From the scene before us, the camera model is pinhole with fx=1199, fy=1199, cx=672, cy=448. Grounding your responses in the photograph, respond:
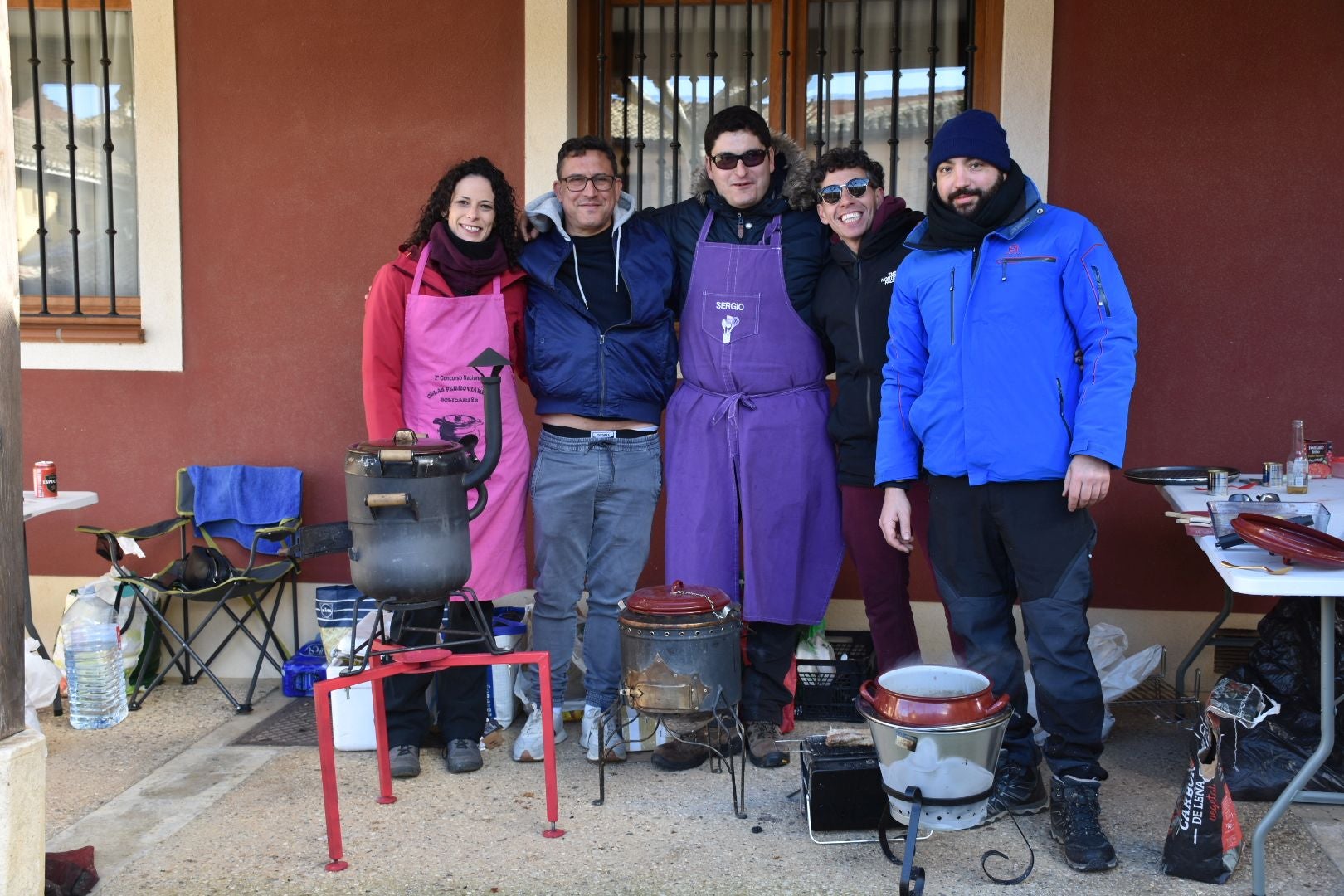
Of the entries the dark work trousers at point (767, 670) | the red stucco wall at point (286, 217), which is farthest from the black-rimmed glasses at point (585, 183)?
the dark work trousers at point (767, 670)

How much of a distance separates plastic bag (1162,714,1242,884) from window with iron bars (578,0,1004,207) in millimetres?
2797

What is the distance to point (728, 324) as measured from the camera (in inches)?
163

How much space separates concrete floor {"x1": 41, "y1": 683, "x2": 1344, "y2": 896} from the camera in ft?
10.8

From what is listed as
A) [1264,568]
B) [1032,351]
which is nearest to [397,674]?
[1032,351]

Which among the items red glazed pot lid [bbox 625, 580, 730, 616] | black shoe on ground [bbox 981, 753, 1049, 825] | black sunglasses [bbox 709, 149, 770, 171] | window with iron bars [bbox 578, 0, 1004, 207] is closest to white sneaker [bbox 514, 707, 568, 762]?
red glazed pot lid [bbox 625, 580, 730, 616]

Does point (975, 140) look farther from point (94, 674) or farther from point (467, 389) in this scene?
point (94, 674)

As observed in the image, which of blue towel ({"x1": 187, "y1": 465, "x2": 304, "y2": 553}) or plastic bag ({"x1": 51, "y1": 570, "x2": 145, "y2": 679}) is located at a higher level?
blue towel ({"x1": 187, "y1": 465, "x2": 304, "y2": 553})

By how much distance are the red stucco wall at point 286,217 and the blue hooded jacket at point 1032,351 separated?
7.72 feet

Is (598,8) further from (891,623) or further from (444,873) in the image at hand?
(444,873)

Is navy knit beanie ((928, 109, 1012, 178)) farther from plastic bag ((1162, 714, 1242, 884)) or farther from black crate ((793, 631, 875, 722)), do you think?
black crate ((793, 631, 875, 722))

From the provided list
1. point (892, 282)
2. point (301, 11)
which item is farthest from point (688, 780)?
point (301, 11)

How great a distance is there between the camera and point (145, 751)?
174 inches

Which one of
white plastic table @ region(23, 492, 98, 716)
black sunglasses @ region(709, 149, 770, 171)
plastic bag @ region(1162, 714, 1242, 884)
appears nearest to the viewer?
plastic bag @ region(1162, 714, 1242, 884)

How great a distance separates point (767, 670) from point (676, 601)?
0.77 metres
